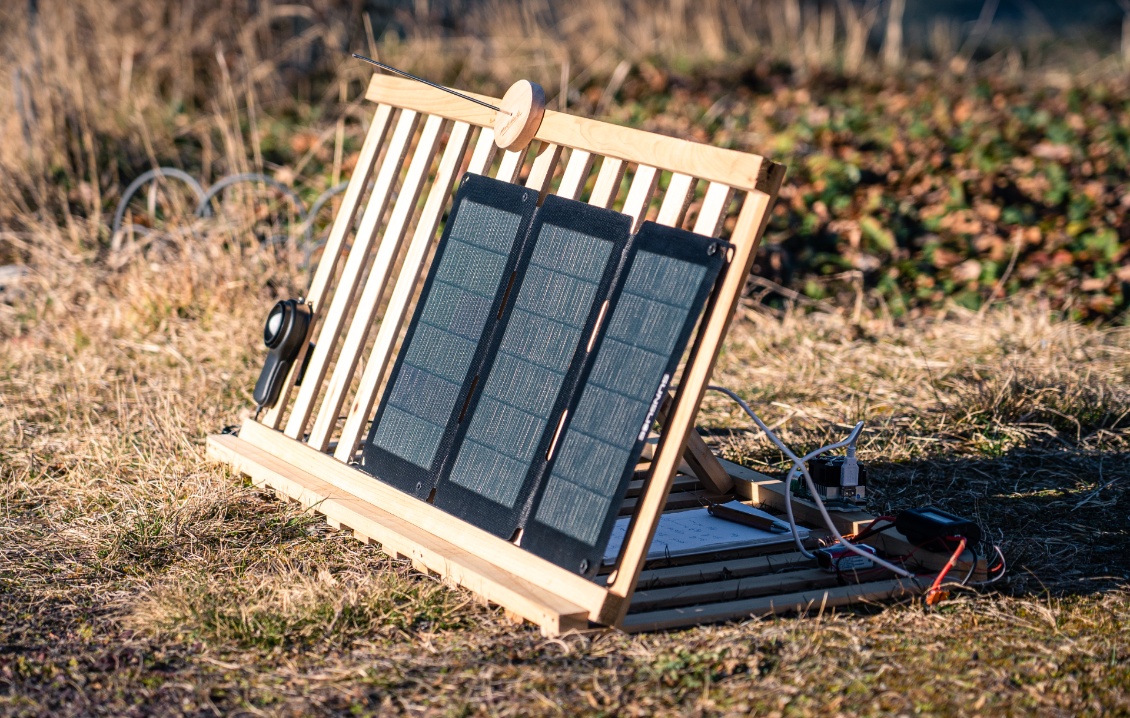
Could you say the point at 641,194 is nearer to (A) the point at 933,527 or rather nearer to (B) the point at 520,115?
(B) the point at 520,115

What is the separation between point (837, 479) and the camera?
3701 millimetres

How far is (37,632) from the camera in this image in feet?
10.3

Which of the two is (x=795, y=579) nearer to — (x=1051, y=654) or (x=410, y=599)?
(x=1051, y=654)

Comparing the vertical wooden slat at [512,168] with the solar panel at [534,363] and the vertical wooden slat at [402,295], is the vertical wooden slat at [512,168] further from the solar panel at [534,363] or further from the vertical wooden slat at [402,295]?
the solar panel at [534,363]

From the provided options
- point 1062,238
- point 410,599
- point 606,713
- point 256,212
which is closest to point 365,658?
point 410,599

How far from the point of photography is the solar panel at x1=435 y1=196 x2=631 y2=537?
124 inches

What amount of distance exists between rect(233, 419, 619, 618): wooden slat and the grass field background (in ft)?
0.45

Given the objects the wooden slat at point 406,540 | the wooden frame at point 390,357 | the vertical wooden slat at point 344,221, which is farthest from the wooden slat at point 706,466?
the vertical wooden slat at point 344,221

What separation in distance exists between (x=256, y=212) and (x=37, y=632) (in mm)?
4566

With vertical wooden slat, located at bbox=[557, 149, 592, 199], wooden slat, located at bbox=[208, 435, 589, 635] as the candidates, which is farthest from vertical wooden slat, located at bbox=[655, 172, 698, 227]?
wooden slat, located at bbox=[208, 435, 589, 635]

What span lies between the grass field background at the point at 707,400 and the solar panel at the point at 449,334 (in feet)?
1.10

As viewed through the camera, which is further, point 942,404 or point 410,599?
point 942,404

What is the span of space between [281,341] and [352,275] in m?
0.34

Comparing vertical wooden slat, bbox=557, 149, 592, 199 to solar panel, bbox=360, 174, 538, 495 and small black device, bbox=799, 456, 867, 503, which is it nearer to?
solar panel, bbox=360, 174, 538, 495
